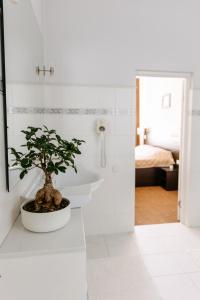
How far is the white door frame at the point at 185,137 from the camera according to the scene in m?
2.67

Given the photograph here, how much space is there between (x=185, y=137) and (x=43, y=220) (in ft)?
7.55

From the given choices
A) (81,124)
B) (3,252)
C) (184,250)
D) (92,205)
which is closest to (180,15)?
(81,124)

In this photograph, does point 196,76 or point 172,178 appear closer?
point 196,76

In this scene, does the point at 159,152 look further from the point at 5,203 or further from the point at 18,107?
the point at 5,203

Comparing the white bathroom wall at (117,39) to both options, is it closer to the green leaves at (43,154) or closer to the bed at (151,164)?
the green leaves at (43,154)

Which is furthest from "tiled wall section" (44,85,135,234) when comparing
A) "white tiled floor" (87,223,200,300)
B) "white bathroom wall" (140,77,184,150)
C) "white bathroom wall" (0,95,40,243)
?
"white bathroom wall" (140,77,184,150)

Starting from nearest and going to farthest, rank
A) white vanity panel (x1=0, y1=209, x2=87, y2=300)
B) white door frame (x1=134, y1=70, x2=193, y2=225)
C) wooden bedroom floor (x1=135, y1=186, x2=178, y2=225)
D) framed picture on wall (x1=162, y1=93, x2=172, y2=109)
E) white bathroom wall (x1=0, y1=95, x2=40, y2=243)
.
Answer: white vanity panel (x1=0, y1=209, x2=87, y2=300) → white bathroom wall (x1=0, y1=95, x2=40, y2=243) → white door frame (x1=134, y1=70, x2=193, y2=225) → wooden bedroom floor (x1=135, y1=186, x2=178, y2=225) → framed picture on wall (x1=162, y1=93, x2=172, y2=109)

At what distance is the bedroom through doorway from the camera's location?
135 inches

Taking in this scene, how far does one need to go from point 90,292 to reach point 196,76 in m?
2.65

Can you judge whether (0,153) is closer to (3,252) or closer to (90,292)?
(3,252)

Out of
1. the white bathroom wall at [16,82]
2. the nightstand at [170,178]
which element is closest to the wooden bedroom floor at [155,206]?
the nightstand at [170,178]

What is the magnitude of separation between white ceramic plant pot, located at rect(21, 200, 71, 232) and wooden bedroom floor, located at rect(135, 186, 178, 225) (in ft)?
6.94

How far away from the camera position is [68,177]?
2217 millimetres

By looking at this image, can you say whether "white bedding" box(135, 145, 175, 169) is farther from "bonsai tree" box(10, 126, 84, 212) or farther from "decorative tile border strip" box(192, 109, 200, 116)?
"bonsai tree" box(10, 126, 84, 212)
